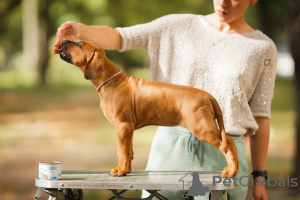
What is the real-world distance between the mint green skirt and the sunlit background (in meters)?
3.56

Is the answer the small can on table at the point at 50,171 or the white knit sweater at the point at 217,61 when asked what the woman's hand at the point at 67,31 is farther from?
the small can on table at the point at 50,171

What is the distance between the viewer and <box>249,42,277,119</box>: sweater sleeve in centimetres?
153

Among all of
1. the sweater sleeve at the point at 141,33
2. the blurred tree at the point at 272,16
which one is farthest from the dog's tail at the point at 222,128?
the blurred tree at the point at 272,16

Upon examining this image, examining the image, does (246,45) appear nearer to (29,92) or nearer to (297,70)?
(297,70)

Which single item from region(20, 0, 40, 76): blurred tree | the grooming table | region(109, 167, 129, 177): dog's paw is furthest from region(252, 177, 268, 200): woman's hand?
region(20, 0, 40, 76): blurred tree

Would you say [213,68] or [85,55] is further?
[213,68]

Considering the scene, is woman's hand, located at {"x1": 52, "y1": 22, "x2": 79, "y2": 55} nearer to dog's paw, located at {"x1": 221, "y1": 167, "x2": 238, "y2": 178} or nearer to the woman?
the woman

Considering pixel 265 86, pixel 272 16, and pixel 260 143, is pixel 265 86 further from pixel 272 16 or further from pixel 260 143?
pixel 272 16

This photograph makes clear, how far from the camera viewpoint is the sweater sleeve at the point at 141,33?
150 cm

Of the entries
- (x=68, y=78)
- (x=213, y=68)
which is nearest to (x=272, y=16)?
(x=68, y=78)

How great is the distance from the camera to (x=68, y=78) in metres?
5.41

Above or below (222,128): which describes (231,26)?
above

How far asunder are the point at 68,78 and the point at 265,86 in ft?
13.8

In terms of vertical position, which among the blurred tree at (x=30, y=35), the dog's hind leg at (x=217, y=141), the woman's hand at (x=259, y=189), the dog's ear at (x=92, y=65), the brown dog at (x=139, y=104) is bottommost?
the woman's hand at (x=259, y=189)
